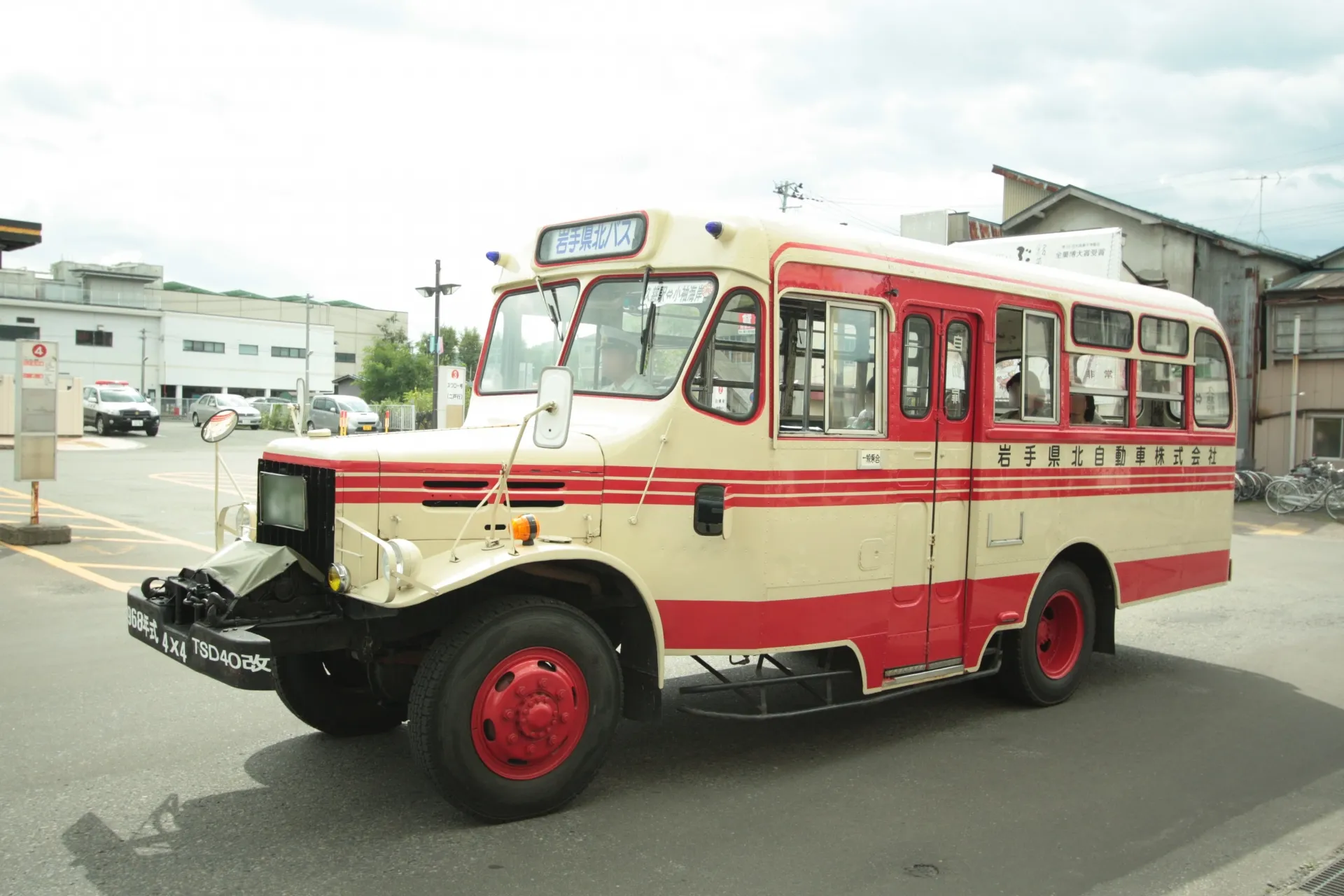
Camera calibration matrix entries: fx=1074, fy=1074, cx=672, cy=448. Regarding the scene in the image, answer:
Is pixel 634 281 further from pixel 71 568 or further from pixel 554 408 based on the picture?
pixel 71 568

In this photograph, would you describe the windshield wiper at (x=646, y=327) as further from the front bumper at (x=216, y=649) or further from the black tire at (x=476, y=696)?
the front bumper at (x=216, y=649)

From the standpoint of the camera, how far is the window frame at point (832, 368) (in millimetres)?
5566

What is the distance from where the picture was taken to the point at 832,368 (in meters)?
5.81

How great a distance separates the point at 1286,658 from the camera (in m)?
8.74

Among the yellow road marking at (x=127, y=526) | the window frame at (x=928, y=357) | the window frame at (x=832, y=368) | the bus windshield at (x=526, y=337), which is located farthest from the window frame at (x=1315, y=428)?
the bus windshield at (x=526, y=337)

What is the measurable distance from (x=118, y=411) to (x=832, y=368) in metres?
37.5

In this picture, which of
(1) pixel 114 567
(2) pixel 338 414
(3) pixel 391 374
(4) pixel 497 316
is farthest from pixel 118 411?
(4) pixel 497 316

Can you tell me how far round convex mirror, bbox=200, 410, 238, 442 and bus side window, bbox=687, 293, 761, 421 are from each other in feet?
8.02

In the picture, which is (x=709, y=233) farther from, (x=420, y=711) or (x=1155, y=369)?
(x=1155, y=369)

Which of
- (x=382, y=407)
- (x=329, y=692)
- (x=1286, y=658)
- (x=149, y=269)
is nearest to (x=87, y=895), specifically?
(x=329, y=692)

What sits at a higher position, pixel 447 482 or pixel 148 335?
pixel 148 335

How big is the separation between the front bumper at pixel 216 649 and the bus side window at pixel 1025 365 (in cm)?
450

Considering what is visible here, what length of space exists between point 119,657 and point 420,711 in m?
4.38

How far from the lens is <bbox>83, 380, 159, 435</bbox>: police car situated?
37.5 metres
